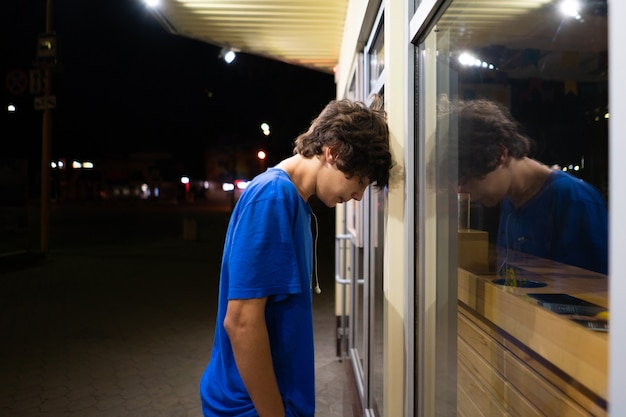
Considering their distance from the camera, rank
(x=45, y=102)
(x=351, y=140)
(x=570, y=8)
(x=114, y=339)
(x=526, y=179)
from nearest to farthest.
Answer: (x=570, y=8)
(x=526, y=179)
(x=351, y=140)
(x=114, y=339)
(x=45, y=102)

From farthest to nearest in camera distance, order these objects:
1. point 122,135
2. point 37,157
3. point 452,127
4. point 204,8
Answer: point 122,135 < point 37,157 < point 204,8 < point 452,127

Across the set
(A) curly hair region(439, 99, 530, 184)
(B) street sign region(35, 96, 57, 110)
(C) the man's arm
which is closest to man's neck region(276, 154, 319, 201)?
(C) the man's arm

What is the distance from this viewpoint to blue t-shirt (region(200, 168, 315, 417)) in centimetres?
147

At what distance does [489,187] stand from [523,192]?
22 centimetres

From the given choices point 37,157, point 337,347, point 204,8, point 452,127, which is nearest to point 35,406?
point 337,347

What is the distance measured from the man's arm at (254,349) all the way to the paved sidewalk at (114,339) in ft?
9.39

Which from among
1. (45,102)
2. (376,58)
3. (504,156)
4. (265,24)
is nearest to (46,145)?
(45,102)

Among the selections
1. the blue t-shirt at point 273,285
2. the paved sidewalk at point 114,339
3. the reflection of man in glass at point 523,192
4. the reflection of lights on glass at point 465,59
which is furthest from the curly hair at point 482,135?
the paved sidewalk at point 114,339

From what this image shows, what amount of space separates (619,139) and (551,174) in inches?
26.4

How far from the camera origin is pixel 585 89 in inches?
44.2

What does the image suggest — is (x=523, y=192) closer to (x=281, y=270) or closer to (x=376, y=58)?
(x=281, y=270)

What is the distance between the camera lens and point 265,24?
544 centimetres

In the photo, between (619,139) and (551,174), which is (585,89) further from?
(619,139)

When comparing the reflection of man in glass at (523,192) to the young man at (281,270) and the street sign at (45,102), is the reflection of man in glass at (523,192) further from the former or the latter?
the street sign at (45,102)
